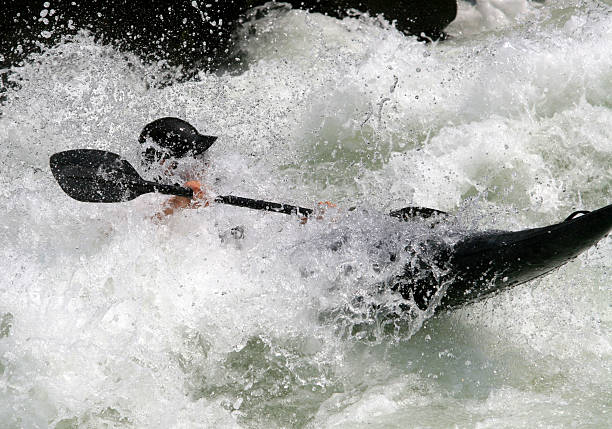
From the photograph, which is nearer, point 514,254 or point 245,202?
point 514,254

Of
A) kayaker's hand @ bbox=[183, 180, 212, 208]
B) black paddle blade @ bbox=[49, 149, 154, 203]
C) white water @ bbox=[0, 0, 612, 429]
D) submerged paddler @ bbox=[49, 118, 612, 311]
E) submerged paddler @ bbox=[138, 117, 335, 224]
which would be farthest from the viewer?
submerged paddler @ bbox=[138, 117, 335, 224]

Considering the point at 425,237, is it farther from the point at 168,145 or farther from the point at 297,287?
the point at 168,145

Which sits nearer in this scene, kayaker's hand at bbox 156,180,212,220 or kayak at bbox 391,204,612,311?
kayak at bbox 391,204,612,311

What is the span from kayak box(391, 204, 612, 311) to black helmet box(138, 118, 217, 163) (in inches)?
49.3

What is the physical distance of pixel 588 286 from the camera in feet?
10.4

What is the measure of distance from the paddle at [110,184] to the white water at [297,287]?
7.0 inches

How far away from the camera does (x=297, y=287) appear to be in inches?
108

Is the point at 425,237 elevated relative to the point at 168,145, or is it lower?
lower

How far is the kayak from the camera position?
211 cm

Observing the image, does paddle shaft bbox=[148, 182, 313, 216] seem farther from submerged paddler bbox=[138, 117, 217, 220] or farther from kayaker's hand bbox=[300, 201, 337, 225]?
submerged paddler bbox=[138, 117, 217, 220]

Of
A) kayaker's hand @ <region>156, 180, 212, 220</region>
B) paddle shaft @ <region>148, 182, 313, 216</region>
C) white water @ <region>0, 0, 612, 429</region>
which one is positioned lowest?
white water @ <region>0, 0, 612, 429</region>

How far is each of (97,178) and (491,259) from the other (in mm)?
1766

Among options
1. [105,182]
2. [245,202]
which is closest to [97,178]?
[105,182]

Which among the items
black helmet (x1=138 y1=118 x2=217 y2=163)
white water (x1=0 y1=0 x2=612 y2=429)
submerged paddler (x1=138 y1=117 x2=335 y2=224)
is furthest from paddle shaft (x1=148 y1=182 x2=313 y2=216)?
black helmet (x1=138 y1=118 x2=217 y2=163)
